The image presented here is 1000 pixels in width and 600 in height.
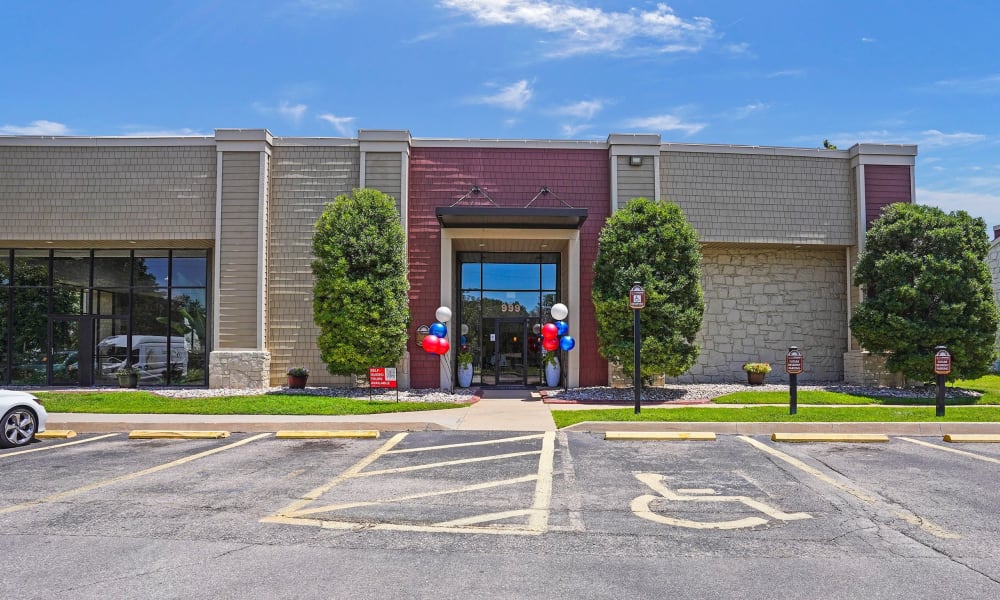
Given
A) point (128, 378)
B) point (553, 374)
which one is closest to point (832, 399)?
point (553, 374)

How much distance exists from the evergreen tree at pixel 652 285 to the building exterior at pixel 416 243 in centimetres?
166

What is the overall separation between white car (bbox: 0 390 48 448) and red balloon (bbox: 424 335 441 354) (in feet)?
27.1

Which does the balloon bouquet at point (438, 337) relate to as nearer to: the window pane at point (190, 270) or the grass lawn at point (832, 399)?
the grass lawn at point (832, 399)

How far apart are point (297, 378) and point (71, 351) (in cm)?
748

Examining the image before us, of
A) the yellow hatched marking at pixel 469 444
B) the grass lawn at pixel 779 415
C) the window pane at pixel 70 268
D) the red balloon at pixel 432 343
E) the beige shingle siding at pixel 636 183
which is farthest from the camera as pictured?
the window pane at pixel 70 268

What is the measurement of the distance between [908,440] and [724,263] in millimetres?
9569

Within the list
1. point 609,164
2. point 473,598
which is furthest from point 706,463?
point 609,164

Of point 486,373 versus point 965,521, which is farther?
point 486,373

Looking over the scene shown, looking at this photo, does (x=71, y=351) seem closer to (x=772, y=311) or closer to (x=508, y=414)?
(x=508, y=414)

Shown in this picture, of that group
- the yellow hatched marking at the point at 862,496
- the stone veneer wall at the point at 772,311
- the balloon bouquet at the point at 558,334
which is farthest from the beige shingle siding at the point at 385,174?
the yellow hatched marking at the point at 862,496

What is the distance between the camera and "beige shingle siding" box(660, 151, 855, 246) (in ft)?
60.7

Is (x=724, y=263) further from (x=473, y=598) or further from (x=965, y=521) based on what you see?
(x=473, y=598)

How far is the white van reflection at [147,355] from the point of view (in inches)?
741

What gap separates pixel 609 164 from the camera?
18.4 meters
